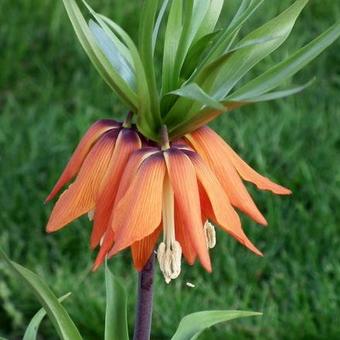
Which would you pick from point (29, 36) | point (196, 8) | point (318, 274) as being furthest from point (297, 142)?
point (196, 8)

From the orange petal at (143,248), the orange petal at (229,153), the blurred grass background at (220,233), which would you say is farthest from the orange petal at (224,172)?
the blurred grass background at (220,233)

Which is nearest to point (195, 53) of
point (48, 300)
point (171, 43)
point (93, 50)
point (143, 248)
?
point (171, 43)

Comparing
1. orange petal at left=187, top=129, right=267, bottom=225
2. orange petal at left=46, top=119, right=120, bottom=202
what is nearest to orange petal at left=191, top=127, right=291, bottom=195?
orange petal at left=187, top=129, right=267, bottom=225

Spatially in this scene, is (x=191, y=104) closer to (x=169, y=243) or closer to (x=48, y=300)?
(x=169, y=243)

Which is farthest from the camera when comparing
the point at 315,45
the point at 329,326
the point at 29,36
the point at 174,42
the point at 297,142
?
the point at 29,36

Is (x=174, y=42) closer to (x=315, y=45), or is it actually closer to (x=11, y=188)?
(x=315, y=45)

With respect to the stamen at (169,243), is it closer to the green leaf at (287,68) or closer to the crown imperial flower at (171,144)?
the crown imperial flower at (171,144)

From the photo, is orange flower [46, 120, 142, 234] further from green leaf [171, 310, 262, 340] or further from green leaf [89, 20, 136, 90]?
green leaf [171, 310, 262, 340]
